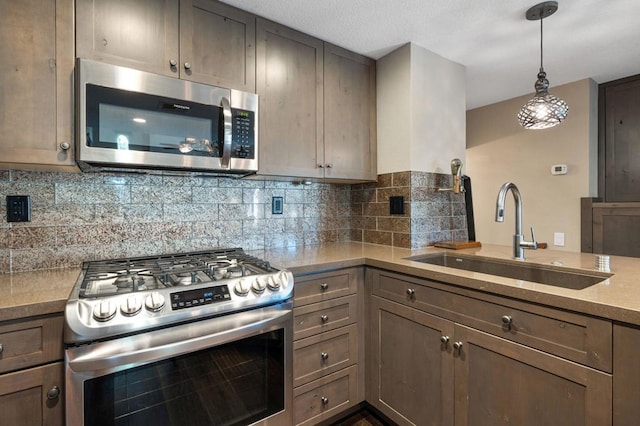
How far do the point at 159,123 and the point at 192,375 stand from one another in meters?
1.09

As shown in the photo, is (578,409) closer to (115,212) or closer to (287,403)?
(287,403)

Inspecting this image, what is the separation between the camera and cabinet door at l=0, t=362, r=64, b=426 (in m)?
0.96

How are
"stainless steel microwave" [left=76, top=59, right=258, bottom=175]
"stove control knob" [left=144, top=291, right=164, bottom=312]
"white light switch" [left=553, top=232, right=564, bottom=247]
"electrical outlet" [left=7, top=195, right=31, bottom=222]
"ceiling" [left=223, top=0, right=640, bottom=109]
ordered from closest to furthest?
1. "stove control knob" [left=144, top=291, right=164, bottom=312]
2. "stainless steel microwave" [left=76, top=59, right=258, bottom=175]
3. "electrical outlet" [left=7, top=195, right=31, bottom=222]
4. "ceiling" [left=223, top=0, right=640, bottom=109]
5. "white light switch" [left=553, top=232, right=564, bottom=247]

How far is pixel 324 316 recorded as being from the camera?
5.47 ft

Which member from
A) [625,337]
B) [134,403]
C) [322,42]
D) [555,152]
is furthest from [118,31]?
[555,152]

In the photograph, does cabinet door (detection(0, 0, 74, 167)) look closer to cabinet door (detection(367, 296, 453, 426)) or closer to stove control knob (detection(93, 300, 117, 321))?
stove control knob (detection(93, 300, 117, 321))

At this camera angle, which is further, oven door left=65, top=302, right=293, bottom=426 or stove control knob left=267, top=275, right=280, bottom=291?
stove control knob left=267, top=275, right=280, bottom=291

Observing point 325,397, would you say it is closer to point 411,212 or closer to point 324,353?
point 324,353

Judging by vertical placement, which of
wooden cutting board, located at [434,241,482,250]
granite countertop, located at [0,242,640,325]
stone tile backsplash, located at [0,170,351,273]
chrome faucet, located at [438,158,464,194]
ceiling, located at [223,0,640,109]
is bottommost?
granite countertop, located at [0,242,640,325]

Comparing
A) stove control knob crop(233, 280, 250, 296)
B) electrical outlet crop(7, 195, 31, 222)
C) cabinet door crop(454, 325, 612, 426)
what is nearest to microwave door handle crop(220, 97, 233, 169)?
stove control knob crop(233, 280, 250, 296)

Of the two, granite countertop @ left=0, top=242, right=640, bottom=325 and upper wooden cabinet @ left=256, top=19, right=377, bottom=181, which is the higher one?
upper wooden cabinet @ left=256, top=19, right=377, bottom=181

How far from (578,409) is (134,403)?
148 centimetres

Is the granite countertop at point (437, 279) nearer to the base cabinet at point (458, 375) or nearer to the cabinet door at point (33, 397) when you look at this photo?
the base cabinet at point (458, 375)

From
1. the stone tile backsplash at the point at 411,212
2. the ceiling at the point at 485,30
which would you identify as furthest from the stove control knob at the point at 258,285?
the ceiling at the point at 485,30
